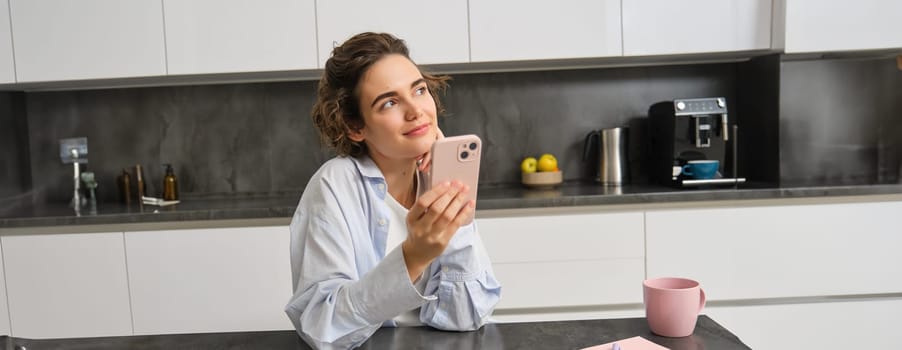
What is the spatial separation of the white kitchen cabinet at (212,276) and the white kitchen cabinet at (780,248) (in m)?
1.32

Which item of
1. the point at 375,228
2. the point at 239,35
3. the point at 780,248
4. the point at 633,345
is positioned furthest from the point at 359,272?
the point at 780,248

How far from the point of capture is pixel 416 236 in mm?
931

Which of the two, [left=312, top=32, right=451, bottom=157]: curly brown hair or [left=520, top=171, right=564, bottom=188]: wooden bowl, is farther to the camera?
[left=520, top=171, right=564, bottom=188]: wooden bowl

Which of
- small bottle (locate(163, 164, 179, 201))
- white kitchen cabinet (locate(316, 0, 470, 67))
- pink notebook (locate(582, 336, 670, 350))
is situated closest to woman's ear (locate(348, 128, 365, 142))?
pink notebook (locate(582, 336, 670, 350))

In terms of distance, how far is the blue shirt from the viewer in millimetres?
984

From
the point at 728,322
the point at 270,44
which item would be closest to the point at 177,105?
the point at 270,44

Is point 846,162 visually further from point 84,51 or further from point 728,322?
point 84,51

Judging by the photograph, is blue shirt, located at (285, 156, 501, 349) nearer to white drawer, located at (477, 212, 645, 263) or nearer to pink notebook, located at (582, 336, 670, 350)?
pink notebook, located at (582, 336, 670, 350)

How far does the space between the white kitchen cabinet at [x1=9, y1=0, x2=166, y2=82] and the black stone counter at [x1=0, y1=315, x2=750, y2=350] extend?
1.80 m

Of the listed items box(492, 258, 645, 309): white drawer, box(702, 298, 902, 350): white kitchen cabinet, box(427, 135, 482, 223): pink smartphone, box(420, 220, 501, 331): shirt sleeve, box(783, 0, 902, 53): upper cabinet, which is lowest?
box(702, 298, 902, 350): white kitchen cabinet

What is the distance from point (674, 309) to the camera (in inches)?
38.4

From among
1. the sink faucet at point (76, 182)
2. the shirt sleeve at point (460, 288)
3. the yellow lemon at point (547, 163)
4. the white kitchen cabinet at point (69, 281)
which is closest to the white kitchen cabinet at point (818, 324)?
the yellow lemon at point (547, 163)

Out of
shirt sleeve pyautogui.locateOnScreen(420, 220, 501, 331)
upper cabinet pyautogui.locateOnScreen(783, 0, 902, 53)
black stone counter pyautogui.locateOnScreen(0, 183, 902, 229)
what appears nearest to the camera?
shirt sleeve pyautogui.locateOnScreen(420, 220, 501, 331)

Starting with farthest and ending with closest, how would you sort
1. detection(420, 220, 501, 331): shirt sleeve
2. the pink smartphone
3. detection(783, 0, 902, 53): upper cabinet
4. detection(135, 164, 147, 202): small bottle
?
detection(135, 164, 147, 202): small bottle < detection(783, 0, 902, 53): upper cabinet < detection(420, 220, 501, 331): shirt sleeve < the pink smartphone
